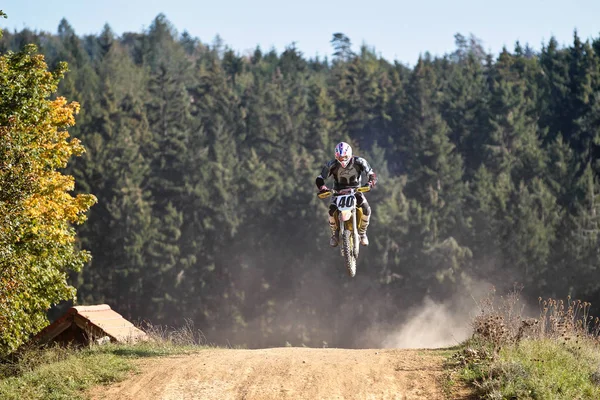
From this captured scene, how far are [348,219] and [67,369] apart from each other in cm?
741

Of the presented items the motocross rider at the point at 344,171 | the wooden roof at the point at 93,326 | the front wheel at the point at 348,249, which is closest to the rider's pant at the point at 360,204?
the motocross rider at the point at 344,171

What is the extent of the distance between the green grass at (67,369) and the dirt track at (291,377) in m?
0.52

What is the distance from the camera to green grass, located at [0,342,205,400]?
65.6 ft

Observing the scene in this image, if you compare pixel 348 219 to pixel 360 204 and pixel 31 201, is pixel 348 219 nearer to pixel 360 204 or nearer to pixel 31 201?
pixel 360 204

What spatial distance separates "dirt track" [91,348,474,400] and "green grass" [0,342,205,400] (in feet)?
1.70

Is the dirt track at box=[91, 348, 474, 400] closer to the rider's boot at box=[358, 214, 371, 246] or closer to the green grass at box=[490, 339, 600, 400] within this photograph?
the green grass at box=[490, 339, 600, 400]

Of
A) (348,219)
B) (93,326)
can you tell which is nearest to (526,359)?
(348,219)

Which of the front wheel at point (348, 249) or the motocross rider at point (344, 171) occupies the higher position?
the motocross rider at point (344, 171)

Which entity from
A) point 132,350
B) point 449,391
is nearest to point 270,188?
point 132,350

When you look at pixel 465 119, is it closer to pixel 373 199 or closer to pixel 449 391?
pixel 373 199

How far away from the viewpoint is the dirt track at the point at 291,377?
60.4ft

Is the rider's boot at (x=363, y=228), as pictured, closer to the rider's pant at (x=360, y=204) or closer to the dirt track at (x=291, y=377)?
the rider's pant at (x=360, y=204)

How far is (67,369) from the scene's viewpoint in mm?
20797

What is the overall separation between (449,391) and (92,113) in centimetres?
8453
